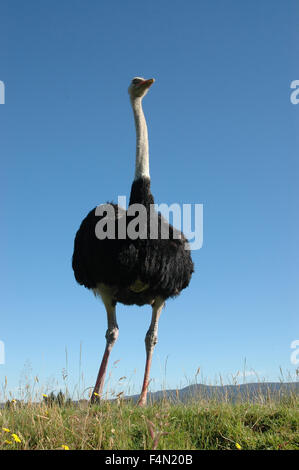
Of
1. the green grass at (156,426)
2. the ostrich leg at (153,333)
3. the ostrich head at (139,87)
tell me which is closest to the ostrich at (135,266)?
the ostrich leg at (153,333)

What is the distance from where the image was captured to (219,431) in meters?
5.30

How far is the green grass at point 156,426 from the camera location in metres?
4.70

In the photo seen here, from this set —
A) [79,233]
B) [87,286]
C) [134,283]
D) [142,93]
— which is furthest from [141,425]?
[142,93]

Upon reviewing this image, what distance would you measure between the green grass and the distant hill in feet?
0.69

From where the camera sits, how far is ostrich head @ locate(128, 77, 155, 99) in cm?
879

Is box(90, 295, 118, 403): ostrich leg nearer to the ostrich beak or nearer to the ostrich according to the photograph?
the ostrich

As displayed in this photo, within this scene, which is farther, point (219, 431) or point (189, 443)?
point (219, 431)

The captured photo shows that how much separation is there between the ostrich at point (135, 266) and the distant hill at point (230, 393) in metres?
0.55

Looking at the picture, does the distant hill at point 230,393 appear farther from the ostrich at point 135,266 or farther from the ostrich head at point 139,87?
the ostrich head at point 139,87

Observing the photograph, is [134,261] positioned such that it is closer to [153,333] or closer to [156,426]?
[153,333]
